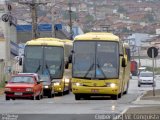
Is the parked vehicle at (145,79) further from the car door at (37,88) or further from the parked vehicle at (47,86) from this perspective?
the car door at (37,88)

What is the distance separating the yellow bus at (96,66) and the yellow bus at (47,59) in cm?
836

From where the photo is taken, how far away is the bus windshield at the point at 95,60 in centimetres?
3712

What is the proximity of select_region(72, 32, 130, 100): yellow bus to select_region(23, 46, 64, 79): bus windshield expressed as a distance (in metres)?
8.33

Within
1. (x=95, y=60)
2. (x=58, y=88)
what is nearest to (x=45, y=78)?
(x=58, y=88)

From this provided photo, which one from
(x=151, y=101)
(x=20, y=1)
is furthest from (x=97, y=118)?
(x=20, y=1)

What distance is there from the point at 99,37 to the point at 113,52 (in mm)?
1211

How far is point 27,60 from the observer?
4550 cm

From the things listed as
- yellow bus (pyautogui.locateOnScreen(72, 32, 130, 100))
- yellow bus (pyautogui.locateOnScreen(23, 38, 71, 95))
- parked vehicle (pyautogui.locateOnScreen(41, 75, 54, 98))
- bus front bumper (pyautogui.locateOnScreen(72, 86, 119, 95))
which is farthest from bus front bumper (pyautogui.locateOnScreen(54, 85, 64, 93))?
bus front bumper (pyautogui.locateOnScreen(72, 86, 119, 95))

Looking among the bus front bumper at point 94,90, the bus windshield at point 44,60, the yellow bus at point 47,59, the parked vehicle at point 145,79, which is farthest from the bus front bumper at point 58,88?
the parked vehicle at point 145,79

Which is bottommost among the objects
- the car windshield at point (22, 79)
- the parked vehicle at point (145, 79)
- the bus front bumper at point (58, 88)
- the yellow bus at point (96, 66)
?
the parked vehicle at point (145, 79)

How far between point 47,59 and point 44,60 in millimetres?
230

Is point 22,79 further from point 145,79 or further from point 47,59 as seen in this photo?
point 145,79

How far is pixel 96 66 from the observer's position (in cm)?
3731

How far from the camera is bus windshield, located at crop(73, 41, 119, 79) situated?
37.1 meters
